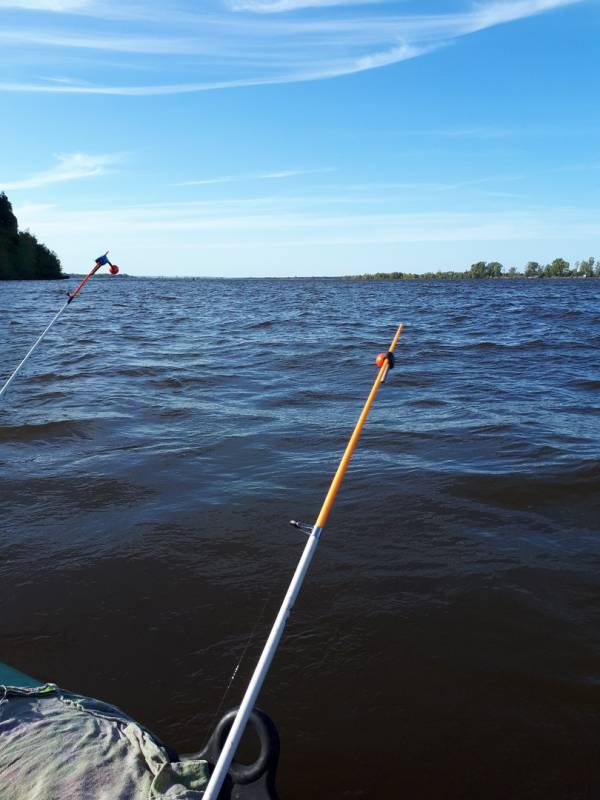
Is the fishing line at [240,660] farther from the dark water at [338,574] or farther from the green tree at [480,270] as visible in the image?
the green tree at [480,270]

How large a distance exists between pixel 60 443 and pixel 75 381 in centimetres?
444

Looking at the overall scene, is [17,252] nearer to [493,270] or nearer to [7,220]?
[7,220]

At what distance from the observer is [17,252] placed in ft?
278

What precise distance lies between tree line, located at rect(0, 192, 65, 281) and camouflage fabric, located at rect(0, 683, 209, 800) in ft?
288

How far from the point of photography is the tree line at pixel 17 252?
8181 cm

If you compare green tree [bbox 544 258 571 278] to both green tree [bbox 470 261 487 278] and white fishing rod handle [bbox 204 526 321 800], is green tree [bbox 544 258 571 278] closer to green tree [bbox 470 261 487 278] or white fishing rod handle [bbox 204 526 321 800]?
green tree [bbox 470 261 487 278]

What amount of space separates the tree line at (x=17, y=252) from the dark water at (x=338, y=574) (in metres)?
81.7

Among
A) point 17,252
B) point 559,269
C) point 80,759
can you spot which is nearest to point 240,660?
point 80,759

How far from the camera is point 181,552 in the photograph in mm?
4949

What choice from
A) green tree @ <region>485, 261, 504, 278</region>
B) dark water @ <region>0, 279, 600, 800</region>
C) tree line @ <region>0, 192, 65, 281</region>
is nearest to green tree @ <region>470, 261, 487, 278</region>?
green tree @ <region>485, 261, 504, 278</region>

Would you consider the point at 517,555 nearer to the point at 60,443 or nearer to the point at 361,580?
the point at 361,580

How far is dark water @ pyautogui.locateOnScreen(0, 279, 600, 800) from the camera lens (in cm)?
311

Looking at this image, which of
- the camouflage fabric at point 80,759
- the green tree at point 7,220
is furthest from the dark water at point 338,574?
the green tree at point 7,220

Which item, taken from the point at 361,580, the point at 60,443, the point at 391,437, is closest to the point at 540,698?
the point at 361,580
